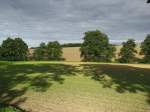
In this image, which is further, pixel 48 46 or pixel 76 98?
pixel 48 46

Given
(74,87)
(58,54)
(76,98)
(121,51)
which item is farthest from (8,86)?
(58,54)

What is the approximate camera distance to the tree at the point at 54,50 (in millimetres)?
92512

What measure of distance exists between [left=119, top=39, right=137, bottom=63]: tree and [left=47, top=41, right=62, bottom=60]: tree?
70.4 ft

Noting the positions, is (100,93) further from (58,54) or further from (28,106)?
(58,54)

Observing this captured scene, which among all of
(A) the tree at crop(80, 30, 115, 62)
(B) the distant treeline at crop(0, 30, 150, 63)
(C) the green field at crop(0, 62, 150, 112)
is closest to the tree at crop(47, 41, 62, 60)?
(B) the distant treeline at crop(0, 30, 150, 63)

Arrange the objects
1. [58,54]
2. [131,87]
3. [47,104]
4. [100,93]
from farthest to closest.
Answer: [58,54] < [131,87] < [100,93] < [47,104]

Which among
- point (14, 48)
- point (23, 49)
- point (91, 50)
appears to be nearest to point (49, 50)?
point (23, 49)

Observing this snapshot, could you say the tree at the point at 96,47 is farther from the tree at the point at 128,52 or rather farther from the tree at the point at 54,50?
the tree at the point at 54,50

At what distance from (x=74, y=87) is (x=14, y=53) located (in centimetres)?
8366

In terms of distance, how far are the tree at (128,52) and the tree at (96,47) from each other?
9.98 feet

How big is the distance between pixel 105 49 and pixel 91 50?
13.8 feet

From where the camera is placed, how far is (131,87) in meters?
13.8

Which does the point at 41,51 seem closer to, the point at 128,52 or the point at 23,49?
the point at 23,49

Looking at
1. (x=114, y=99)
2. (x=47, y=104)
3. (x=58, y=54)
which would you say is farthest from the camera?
(x=58, y=54)
